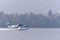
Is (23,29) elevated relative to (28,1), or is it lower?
lower

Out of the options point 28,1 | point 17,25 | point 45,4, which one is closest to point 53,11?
point 45,4

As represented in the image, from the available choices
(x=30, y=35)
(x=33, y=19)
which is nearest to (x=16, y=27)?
(x=33, y=19)

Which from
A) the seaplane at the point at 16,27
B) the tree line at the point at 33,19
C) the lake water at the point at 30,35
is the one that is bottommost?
the lake water at the point at 30,35

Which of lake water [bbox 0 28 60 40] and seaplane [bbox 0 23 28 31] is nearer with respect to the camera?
lake water [bbox 0 28 60 40]

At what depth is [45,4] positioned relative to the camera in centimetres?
313

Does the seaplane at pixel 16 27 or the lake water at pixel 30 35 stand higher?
the seaplane at pixel 16 27

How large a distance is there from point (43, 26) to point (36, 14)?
0.29 m

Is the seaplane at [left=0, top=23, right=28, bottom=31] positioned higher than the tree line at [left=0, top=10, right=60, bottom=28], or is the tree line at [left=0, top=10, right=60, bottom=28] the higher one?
the tree line at [left=0, top=10, right=60, bottom=28]

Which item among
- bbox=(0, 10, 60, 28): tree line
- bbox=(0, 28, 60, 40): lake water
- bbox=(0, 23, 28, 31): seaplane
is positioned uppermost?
bbox=(0, 10, 60, 28): tree line

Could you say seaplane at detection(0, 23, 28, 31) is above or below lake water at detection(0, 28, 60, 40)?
above

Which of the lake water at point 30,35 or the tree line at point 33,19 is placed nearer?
the lake water at point 30,35

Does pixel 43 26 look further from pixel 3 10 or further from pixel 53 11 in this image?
pixel 3 10

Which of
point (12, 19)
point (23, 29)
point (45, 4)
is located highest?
point (45, 4)

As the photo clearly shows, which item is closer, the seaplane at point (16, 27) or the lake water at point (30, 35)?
the lake water at point (30, 35)
